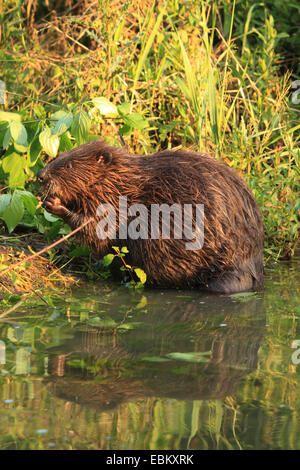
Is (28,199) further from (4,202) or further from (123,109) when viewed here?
(123,109)

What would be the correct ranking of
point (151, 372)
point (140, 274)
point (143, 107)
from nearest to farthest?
point (151, 372) → point (140, 274) → point (143, 107)

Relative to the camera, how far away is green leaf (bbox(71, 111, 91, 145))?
144 inches

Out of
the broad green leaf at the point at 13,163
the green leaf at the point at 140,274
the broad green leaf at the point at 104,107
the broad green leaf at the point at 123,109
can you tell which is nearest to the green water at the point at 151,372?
the green leaf at the point at 140,274

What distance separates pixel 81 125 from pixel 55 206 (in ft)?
1.42

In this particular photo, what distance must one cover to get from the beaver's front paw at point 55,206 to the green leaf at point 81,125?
351mm

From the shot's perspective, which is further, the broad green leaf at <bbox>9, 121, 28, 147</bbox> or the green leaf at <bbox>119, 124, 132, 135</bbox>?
the green leaf at <bbox>119, 124, 132, 135</bbox>

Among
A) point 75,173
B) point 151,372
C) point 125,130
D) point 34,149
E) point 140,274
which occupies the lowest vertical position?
point 151,372

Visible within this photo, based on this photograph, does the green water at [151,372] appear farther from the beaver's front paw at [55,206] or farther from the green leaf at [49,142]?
the green leaf at [49,142]

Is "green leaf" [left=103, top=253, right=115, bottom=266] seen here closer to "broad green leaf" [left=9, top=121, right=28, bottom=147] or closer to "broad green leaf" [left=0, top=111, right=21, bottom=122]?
"broad green leaf" [left=9, top=121, right=28, bottom=147]

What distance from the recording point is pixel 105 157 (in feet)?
12.0

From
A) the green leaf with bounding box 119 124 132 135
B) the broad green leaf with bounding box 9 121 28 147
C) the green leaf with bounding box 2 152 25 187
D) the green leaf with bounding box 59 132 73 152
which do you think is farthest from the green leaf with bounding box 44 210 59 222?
the green leaf with bounding box 119 124 132 135

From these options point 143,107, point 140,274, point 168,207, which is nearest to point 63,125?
point 168,207

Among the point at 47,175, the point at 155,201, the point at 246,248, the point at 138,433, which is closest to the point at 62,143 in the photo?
the point at 47,175
